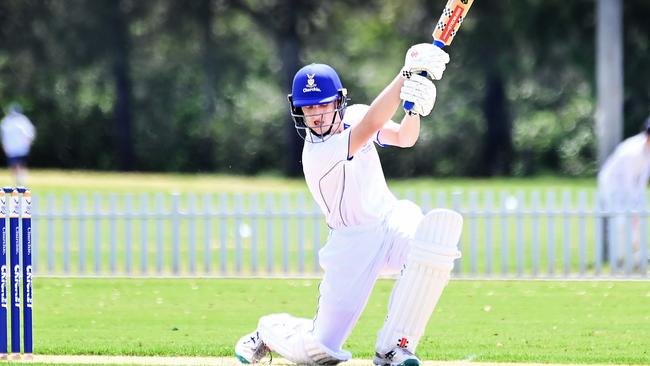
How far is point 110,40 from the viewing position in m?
38.0

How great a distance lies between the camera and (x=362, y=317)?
10.8 m

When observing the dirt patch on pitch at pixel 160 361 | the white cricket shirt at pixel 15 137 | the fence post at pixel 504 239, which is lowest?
the dirt patch on pitch at pixel 160 361

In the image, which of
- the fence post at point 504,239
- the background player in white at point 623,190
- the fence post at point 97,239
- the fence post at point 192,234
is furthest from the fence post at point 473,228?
the fence post at point 97,239

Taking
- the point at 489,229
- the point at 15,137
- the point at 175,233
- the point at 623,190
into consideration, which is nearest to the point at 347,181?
the point at 489,229

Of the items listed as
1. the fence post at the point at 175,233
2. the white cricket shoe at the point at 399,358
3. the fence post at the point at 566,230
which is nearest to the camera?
the white cricket shoe at the point at 399,358

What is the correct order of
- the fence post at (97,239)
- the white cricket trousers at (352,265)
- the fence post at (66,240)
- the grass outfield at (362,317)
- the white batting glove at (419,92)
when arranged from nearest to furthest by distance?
the white batting glove at (419,92)
the white cricket trousers at (352,265)
the grass outfield at (362,317)
the fence post at (97,239)
the fence post at (66,240)

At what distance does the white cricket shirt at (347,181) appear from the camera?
23.4 feet

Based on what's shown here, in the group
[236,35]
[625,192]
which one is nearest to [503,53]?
[236,35]

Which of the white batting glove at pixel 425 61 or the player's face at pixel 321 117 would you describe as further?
the player's face at pixel 321 117

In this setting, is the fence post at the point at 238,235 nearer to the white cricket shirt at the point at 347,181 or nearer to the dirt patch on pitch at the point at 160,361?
the dirt patch on pitch at the point at 160,361

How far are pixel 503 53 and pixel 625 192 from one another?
21.7m

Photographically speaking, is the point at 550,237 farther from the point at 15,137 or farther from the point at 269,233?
the point at 15,137

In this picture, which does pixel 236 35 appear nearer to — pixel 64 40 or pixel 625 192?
pixel 64 40

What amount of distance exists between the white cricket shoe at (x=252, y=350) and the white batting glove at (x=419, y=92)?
6.27 ft
